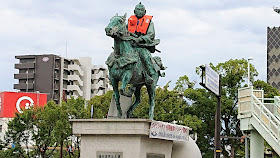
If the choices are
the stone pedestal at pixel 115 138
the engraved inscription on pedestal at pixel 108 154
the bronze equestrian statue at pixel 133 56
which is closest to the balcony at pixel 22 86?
the bronze equestrian statue at pixel 133 56

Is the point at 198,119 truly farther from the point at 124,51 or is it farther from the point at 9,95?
the point at 9,95

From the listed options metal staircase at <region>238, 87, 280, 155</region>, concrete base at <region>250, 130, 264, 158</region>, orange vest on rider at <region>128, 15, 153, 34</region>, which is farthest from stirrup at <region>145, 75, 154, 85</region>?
concrete base at <region>250, 130, 264, 158</region>

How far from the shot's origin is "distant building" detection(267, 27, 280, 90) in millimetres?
81000

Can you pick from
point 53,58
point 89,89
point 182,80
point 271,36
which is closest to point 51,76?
point 53,58

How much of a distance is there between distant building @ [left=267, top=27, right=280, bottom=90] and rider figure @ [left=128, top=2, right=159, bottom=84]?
6614cm

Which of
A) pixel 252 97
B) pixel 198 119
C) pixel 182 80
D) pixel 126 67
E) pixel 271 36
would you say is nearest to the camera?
pixel 126 67

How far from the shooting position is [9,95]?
8319cm

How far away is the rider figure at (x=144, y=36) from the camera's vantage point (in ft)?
54.4

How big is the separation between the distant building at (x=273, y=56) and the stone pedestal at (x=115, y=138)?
67.7 m

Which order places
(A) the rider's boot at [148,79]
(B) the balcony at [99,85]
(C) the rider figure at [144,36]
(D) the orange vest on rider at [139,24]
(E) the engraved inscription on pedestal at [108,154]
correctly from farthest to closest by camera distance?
(B) the balcony at [99,85] → (D) the orange vest on rider at [139,24] → (A) the rider's boot at [148,79] → (C) the rider figure at [144,36] → (E) the engraved inscription on pedestal at [108,154]

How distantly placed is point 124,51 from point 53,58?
3236 inches

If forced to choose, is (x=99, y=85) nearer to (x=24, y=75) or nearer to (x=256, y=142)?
(x=24, y=75)

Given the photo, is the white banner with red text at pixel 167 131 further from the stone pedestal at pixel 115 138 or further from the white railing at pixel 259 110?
the white railing at pixel 259 110

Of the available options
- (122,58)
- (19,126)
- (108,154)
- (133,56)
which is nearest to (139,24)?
(133,56)
